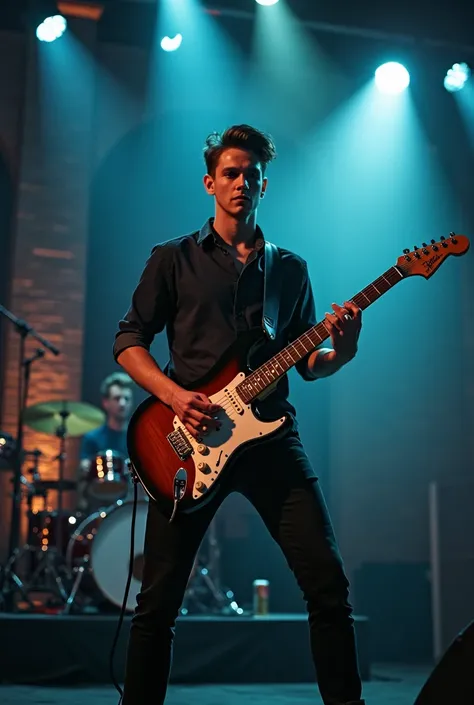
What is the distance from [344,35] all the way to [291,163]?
129 cm

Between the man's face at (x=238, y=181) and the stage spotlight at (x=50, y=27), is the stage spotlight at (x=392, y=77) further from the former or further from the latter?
the man's face at (x=238, y=181)

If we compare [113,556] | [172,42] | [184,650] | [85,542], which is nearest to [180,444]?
[184,650]

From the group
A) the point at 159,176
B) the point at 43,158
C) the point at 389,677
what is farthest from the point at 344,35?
the point at 389,677

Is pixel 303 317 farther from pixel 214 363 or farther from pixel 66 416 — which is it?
pixel 66 416

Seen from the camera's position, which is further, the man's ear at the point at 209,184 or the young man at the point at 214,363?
the man's ear at the point at 209,184

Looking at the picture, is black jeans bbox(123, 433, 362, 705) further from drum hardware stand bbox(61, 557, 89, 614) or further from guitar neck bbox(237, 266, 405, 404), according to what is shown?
drum hardware stand bbox(61, 557, 89, 614)

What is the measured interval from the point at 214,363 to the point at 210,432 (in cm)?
23

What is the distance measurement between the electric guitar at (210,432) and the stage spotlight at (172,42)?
243 inches

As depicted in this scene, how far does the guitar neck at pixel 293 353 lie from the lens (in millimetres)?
2848

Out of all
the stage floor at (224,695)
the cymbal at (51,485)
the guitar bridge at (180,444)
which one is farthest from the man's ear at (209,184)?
the cymbal at (51,485)

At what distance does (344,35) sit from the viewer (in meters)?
8.41

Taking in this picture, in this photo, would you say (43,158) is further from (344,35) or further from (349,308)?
(349,308)

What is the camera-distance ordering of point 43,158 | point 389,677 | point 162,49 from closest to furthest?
1. point 389,677
2. point 43,158
3. point 162,49

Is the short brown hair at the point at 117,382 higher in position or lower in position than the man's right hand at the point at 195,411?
higher
